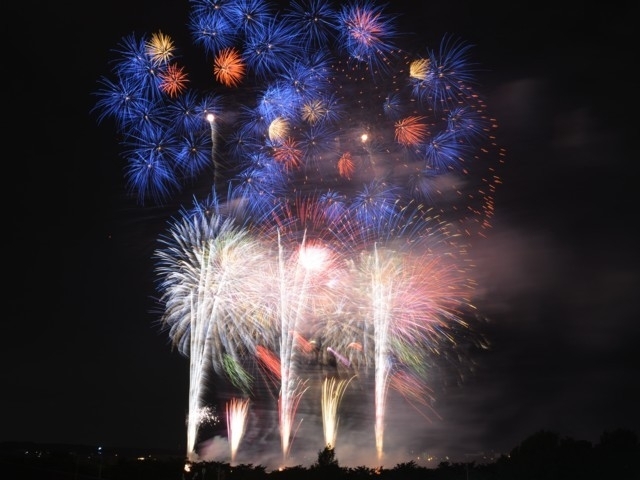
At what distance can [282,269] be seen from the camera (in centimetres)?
2519

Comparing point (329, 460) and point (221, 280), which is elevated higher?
point (221, 280)

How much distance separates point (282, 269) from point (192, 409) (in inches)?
298

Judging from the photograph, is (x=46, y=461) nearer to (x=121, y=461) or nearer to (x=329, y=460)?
(x=121, y=461)

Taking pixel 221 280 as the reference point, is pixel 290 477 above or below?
below

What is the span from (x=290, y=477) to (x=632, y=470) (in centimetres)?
1253

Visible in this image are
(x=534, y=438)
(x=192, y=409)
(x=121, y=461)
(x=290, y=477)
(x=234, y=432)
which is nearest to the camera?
(x=290, y=477)

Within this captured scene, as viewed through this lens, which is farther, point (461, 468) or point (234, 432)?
point (234, 432)

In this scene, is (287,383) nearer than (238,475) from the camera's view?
No

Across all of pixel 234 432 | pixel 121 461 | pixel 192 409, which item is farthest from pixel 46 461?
pixel 234 432

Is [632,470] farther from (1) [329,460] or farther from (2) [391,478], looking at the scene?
(1) [329,460]

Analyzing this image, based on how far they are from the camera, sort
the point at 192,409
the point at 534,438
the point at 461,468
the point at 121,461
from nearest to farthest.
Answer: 1. the point at 461,468
2. the point at 121,461
3. the point at 192,409
4. the point at 534,438

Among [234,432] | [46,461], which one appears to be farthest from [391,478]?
[46,461]

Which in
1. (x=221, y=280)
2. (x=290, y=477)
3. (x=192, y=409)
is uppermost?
(x=221, y=280)

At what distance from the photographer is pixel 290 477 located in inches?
850
